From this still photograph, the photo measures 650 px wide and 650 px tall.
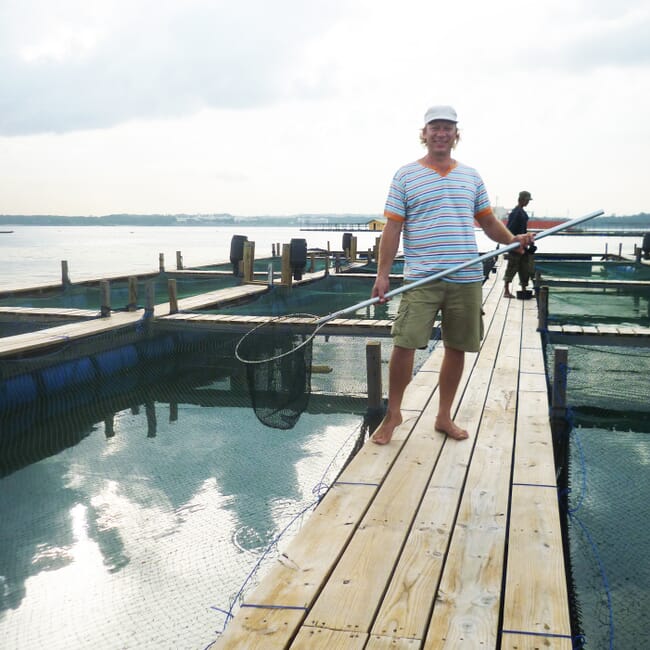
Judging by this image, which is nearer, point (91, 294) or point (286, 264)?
point (286, 264)

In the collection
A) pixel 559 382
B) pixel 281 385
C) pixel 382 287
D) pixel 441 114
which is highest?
pixel 441 114

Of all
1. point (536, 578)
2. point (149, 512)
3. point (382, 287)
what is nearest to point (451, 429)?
point (382, 287)

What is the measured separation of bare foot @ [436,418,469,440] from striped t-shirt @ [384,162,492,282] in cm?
97

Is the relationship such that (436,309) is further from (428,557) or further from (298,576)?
(298,576)

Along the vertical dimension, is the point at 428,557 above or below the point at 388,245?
below

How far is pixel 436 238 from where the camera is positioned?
3404 millimetres

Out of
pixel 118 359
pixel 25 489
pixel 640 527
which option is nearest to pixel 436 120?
pixel 640 527

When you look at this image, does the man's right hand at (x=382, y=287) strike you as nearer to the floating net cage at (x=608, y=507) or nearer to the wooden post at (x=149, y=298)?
the floating net cage at (x=608, y=507)

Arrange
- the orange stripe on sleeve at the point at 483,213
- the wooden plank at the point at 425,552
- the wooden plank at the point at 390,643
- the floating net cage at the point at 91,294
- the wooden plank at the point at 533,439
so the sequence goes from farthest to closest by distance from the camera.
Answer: the floating net cage at the point at 91,294 → the orange stripe on sleeve at the point at 483,213 → the wooden plank at the point at 533,439 → the wooden plank at the point at 425,552 → the wooden plank at the point at 390,643

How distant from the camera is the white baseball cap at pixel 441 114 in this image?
325 cm

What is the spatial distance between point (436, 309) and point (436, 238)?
0.41 m

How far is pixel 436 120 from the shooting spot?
10.7 feet

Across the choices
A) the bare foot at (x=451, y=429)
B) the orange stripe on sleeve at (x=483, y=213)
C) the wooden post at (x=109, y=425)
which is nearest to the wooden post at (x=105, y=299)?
the wooden post at (x=109, y=425)

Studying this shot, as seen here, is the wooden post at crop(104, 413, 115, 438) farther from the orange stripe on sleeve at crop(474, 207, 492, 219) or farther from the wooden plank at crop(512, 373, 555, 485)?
the orange stripe on sleeve at crop(474, 207, 492, 219)
